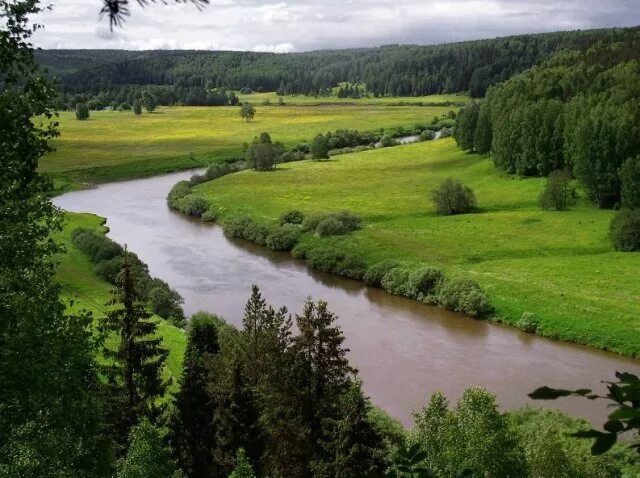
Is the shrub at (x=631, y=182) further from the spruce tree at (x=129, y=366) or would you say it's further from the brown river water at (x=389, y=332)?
the spruce tree at (x=129, y=366)

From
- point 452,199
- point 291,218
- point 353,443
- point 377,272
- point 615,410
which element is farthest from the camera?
point 291,218

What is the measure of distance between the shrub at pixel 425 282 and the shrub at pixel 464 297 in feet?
2.82

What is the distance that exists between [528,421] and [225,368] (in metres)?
11.5

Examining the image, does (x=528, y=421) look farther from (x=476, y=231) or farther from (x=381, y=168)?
(x=381, y=168)

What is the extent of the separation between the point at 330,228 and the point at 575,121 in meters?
27.1

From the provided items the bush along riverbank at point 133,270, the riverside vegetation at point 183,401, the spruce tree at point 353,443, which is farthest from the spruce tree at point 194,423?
the bush along riverbank at point 133,270

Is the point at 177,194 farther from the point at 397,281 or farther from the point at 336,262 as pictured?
the point at 397,281

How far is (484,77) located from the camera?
559 ft

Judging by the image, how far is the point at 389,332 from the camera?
3884 centimetres

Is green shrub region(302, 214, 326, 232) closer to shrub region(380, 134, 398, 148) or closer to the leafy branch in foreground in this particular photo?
shrub region(380, 134, 398, 148)

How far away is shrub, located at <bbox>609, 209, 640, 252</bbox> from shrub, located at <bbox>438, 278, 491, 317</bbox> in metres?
12.2

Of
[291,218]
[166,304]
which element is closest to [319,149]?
[291,218]

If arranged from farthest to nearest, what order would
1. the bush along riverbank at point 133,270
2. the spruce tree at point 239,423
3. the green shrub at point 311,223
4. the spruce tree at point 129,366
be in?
the green shrub at point 311,223
the bush along riverbank at point 133,270
the spruce tree at point 239,423
the spruce tree at point 129,366

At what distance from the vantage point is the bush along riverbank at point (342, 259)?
139 ft
